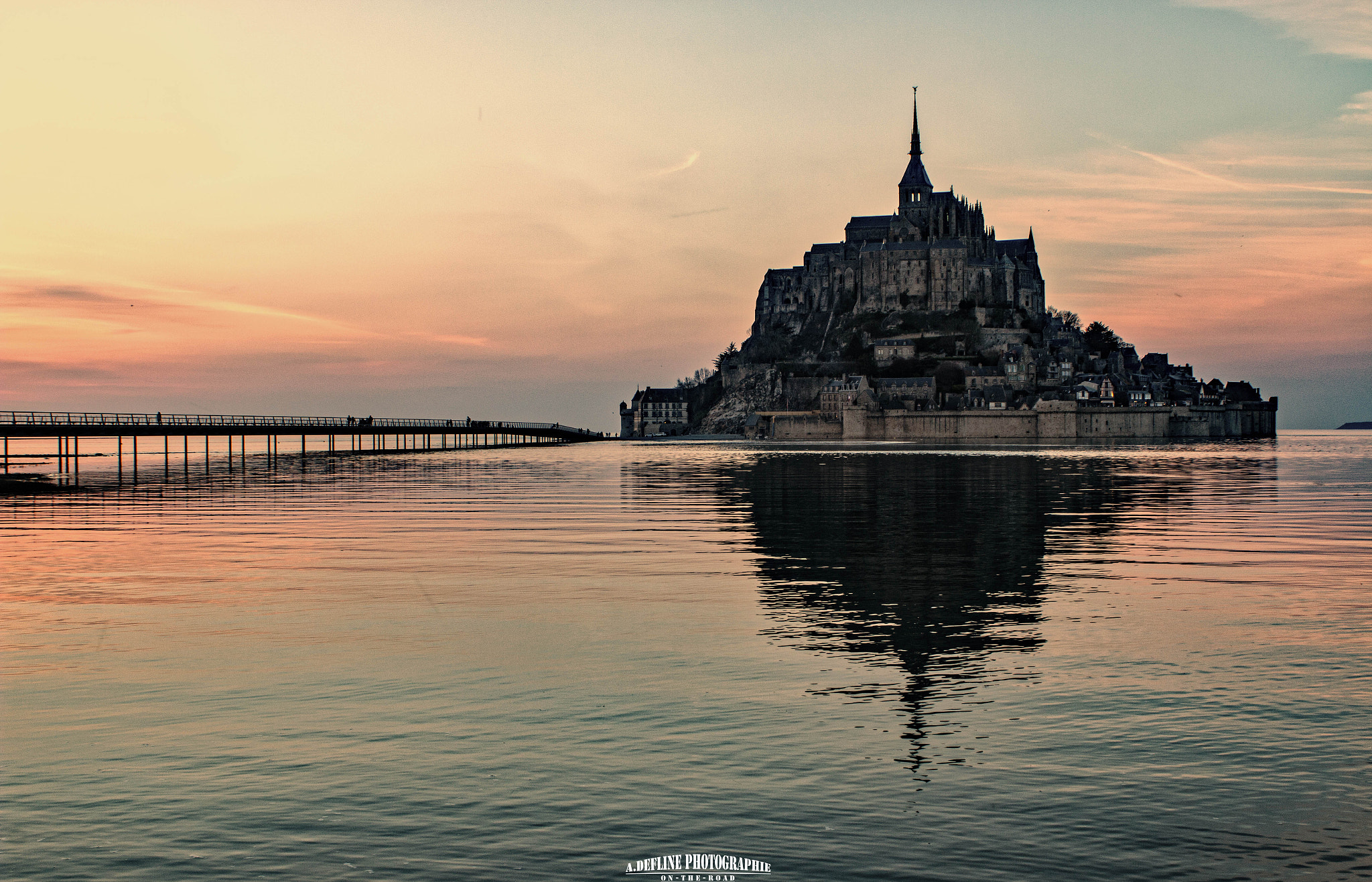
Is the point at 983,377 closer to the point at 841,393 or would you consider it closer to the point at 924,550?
the point at 841,393

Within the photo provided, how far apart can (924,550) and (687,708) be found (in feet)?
52.8

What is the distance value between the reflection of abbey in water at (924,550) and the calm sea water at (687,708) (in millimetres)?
137

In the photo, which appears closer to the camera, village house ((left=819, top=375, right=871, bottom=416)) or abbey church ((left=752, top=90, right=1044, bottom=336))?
village house ((left=819, top=375, right=871, bottom=416))

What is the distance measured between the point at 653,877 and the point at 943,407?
174 metres

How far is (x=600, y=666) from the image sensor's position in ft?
47.8

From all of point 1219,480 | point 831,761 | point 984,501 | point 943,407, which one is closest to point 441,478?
point 984,501

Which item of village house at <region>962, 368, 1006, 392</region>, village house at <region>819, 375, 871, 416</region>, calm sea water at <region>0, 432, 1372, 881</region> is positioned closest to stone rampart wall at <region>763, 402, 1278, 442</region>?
village house at <region>819, 375, 871, 416</region>

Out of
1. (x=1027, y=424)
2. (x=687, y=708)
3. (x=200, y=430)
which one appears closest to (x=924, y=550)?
(x=687, y=708)

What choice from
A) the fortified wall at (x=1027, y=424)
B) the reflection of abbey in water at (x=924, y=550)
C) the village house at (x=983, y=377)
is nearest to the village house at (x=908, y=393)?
the fortified wall at (x=1027, y=424)

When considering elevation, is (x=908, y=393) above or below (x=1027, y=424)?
above

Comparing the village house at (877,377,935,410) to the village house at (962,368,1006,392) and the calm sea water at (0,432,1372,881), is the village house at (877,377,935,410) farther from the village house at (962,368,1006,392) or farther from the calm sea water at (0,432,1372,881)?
the calm sea water at (0,432,1372,881)

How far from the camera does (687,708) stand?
12328mm

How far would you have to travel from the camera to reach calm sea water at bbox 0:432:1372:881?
8.46 metres

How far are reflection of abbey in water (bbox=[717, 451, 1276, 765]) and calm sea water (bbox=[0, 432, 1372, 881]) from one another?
5.4 inches
